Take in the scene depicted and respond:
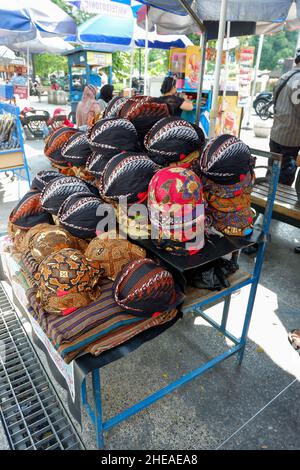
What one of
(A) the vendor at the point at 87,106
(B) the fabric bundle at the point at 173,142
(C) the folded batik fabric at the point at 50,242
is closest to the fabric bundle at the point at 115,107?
(B) the fabric bundle at the point at 173,142

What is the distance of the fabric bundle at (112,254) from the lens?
69.1 inches

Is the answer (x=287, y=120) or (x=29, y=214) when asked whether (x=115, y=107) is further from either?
(x=287, y=120)

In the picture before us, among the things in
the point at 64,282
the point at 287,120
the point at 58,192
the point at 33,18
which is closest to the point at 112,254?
the point at 64,282

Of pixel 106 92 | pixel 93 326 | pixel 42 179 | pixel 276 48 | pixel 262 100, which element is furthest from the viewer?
pixel 276 48

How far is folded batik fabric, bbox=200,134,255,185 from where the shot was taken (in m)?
1.70

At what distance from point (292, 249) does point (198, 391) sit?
2546 millimetres

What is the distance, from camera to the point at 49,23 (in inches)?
228

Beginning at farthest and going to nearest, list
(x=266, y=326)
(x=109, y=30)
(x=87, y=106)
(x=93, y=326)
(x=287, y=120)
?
(x=109, y=30) < (x=87, y=106) < (x=287, y=120) < (x=266, y=326) < (x=93, y=326)

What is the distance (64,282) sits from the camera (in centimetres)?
151

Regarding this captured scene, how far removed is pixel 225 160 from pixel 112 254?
0.76 m

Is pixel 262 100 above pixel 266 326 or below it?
above

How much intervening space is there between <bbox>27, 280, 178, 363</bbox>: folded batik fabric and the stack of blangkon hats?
0.64 meters

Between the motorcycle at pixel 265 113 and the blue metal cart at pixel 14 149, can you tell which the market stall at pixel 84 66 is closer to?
the blue metal cart at pixel 14 149
